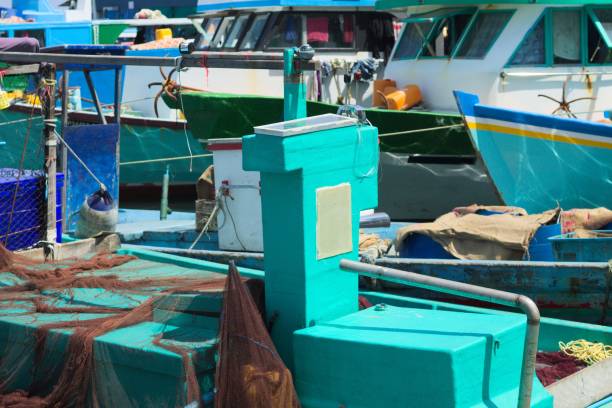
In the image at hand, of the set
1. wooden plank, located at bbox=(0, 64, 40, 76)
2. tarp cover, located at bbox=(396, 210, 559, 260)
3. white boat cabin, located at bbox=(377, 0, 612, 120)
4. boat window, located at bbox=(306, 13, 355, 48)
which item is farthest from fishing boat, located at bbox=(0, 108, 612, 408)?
boat window, located at bbox=(306, 13, 355, 48)

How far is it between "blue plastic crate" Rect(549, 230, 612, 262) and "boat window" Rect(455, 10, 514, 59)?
5223 mm

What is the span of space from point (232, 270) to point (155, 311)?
808 millimetres

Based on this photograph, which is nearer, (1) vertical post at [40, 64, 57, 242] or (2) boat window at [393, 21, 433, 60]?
(1) vertical post at [40, 64, 57, 242]

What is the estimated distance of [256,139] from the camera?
443 centimetres

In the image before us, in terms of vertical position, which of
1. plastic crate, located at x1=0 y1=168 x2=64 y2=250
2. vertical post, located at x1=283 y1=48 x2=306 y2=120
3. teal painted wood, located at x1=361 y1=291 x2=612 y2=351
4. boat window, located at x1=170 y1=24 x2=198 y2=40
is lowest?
teal painted wood, located at x1=361 y1=291 x2=612 y2=351

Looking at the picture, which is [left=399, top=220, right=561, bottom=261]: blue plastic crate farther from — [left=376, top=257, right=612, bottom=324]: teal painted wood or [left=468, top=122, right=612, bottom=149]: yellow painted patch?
[left=468, top=122, right=612, bottom=149]: yellow painted patch

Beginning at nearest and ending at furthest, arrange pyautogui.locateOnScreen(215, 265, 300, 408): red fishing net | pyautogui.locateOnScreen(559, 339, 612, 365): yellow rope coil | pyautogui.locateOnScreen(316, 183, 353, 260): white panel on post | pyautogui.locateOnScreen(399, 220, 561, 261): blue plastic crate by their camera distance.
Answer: pyautogui.locateOnScreen(215, 265, 300, 408): red fishing net, pyautogui.locateOnScreen(316, 183, 353, 260): white panel on post, pyautogui.locateOnScreen(559, 339, 612, 365): yellow rope coil, pyautogui.locateOnScreen(399, 220, 561, 261): blue plastic crate

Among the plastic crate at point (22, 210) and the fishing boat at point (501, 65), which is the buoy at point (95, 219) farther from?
the fishing boat at point (501, 65)

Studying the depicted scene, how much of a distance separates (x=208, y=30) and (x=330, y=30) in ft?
8.06

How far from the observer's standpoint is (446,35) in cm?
1307

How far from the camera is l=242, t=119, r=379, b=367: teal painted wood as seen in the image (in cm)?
443

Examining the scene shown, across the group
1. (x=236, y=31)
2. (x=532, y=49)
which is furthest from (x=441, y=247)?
(x=236, y=31)

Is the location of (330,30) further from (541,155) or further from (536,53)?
(541,155)

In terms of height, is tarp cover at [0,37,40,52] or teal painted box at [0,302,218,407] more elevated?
tarp cover at [0,37,40,52]
